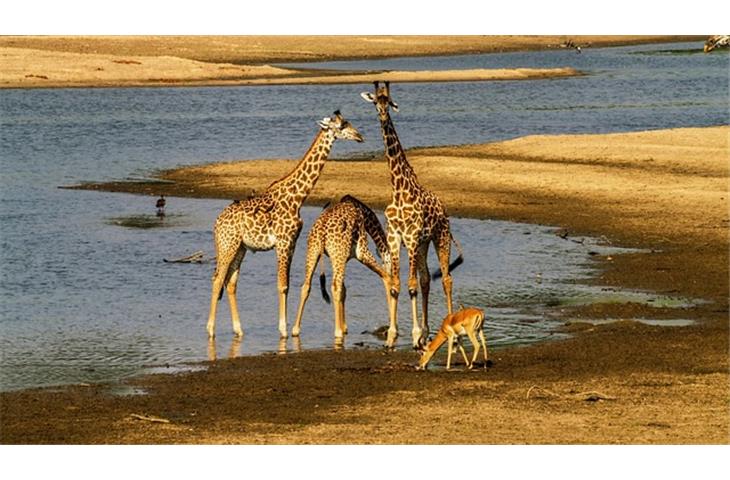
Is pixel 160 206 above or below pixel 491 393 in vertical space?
below

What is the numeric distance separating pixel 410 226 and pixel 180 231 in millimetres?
10521

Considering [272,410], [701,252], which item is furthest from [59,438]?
[701,252]

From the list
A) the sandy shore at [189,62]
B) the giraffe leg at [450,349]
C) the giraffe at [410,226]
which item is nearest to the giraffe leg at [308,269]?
the giraffe at [410,226]

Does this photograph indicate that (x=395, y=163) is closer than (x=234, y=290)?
Yes

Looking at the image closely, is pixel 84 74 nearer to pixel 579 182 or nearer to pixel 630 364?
pixel 579 182

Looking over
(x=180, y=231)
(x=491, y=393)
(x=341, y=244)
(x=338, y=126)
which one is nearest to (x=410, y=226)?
(x=341, y=244)

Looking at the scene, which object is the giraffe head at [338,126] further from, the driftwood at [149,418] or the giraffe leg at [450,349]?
the driftwood at [149,418]

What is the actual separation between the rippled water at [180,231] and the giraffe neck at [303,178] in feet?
5.50

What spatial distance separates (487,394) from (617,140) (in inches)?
961

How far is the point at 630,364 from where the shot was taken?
15.6 m

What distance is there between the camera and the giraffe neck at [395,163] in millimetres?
17312

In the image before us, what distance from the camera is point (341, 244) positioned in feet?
57.1

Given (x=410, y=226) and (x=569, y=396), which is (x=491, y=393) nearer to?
(x=569, y=396)

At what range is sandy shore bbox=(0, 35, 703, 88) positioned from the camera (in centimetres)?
6906
